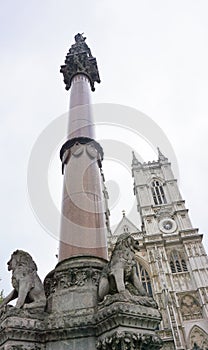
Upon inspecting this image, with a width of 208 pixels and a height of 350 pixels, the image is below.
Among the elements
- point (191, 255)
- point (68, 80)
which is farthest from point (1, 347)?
point (191, 255)

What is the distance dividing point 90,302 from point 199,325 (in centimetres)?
3178

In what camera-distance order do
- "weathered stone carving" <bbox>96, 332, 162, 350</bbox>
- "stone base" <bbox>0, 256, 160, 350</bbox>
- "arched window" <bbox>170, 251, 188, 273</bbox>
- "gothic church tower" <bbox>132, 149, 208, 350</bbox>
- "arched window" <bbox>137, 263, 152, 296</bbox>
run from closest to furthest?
"weathered stone carving" <bbox>96, 332, 162, 350</bbox> → "stone base" <bbox>0, 256, 160, 350</bbox> → "gothic church tower" <bbox>132, 149, 208, 350</bbox> → "arched window" <bbox>137, 263, 152, 296</bbox> → "arched window" <bbox>170, 251, 188, 273</bbox>

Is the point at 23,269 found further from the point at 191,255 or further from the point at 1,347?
the point at 191,255

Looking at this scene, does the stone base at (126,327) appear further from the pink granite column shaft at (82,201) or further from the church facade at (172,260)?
the church facade at (172,260)

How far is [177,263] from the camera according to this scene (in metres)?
37.0

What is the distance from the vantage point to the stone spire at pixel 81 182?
19.6 ft

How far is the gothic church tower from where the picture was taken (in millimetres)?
31203

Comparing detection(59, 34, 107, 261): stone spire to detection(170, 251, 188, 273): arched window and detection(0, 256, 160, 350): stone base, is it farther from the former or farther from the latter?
detection(170, 251, 188, 273): arched window

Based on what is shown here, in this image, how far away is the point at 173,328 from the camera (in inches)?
1185

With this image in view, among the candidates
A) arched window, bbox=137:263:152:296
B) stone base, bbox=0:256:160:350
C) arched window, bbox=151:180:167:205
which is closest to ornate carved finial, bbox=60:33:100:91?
stone base, bbox=0:256:160:350

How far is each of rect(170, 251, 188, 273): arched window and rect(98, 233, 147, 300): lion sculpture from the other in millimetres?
33584

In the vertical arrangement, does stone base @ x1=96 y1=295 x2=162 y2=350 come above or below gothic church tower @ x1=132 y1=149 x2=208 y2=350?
below

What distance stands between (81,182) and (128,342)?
144 inches

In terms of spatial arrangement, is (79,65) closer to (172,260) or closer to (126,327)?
(126,327)
